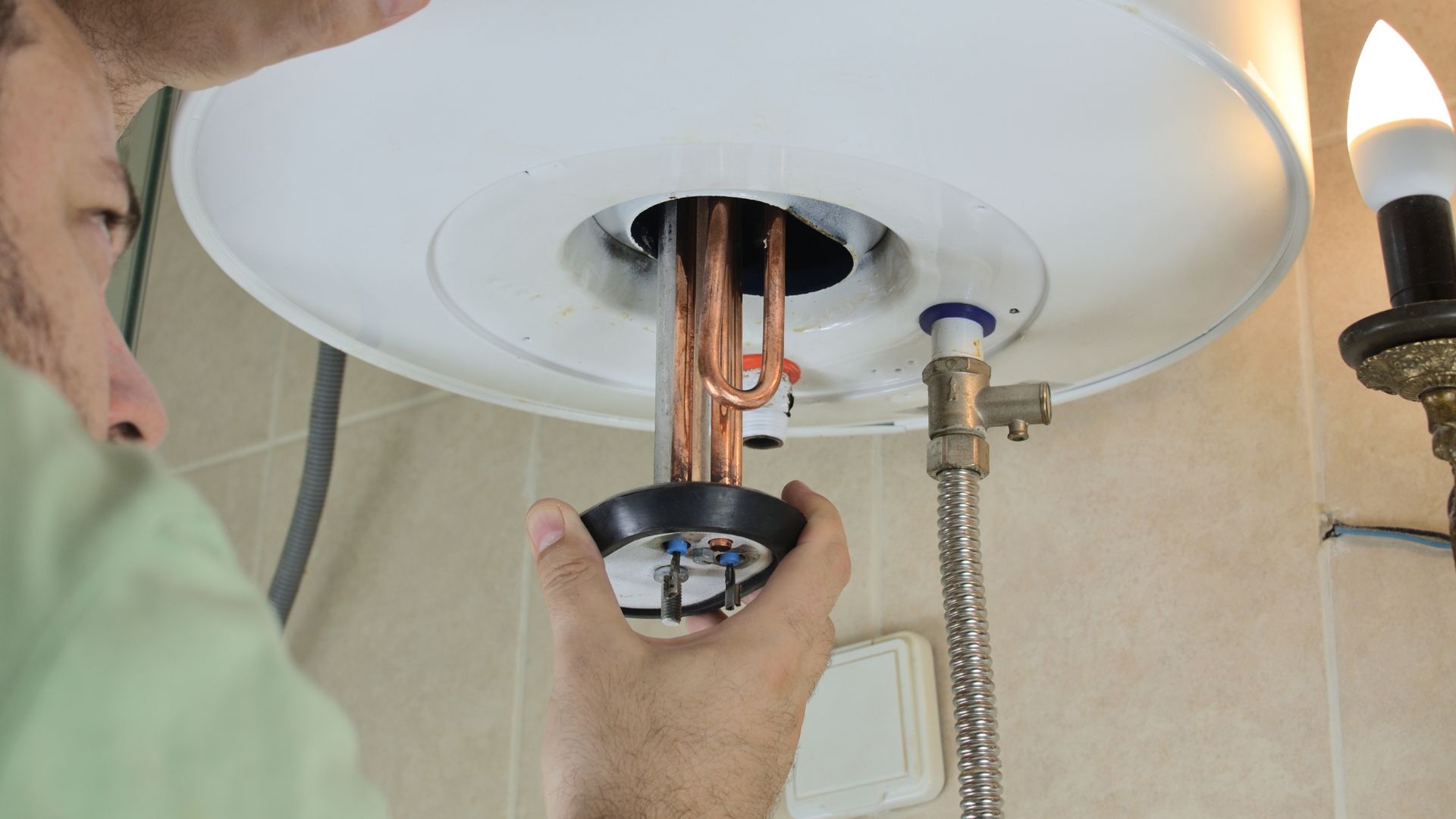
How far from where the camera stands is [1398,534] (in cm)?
68

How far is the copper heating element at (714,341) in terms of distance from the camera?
57cm

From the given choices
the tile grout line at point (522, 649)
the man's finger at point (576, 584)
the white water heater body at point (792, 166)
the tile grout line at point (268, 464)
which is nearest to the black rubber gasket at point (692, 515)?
the man's finger at point (576, 584)

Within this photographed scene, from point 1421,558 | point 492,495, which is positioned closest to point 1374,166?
point 1421,558

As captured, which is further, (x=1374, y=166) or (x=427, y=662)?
(x=427, y=662)

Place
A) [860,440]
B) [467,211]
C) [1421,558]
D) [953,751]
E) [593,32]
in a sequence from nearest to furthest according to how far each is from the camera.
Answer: [593,32], [467,211], [1421,558], [953,751], [860,440]

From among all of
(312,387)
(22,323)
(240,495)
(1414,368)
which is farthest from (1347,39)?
(240,495)

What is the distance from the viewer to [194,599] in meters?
0.21

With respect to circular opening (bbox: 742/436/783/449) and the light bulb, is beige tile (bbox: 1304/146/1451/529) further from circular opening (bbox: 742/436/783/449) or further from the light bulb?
circular opening (bbox: 742/436/783/449)

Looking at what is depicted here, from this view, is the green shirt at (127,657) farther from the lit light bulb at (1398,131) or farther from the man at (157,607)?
the lit light bulb at (1398,131)

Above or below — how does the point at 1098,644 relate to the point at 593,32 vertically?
below

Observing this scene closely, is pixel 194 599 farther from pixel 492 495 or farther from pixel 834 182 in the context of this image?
pixel 492 495

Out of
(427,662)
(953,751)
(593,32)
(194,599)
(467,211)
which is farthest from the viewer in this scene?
(427,662)

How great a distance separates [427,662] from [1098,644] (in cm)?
55

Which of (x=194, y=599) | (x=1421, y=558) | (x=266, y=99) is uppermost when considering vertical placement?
(x=266, y=99)
